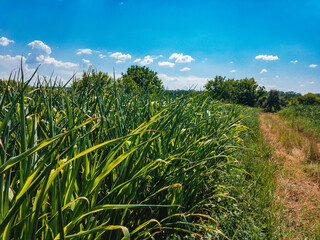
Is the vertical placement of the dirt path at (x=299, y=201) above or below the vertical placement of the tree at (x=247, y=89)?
below

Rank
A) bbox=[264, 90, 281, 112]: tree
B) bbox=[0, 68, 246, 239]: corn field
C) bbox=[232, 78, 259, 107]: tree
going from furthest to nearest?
bbox=[232, 78, 259, 107]: tree < bbox=[264, 90, 281, 112]: tree < bbox=[0, 68, 246, 239]: corn field

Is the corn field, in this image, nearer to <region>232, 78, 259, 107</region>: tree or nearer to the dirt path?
the dirt path

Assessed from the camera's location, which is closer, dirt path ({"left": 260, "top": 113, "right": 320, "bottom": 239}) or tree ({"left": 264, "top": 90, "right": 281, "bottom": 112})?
dirt path ({"left": 260, "top": 113, "right": 320, "bottom": 239})

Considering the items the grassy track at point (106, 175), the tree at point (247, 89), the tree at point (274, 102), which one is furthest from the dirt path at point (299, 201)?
the tree at point (247, 89)

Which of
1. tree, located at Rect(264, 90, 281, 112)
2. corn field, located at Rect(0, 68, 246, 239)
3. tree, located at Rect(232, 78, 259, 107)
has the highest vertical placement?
tree, located at Rect(232, 78, 259, 107)

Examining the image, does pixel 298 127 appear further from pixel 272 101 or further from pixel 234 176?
pixel 272 101

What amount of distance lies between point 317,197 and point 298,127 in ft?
27.7

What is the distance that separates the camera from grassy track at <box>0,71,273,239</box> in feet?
1.88

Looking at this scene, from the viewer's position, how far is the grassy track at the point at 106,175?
0.57 meters

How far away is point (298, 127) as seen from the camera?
982cm

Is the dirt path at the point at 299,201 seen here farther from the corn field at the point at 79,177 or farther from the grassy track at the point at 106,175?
the corn field at the point at 79,177

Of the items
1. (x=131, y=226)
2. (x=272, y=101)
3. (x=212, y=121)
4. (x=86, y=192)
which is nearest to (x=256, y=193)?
(x=212, y=121)

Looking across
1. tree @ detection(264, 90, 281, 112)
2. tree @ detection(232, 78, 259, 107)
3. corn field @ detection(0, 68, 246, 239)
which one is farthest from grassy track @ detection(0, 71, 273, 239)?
tree @ detection(232, 78, 259, 107)

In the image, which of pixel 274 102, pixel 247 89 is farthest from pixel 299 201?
pixel 247 89
